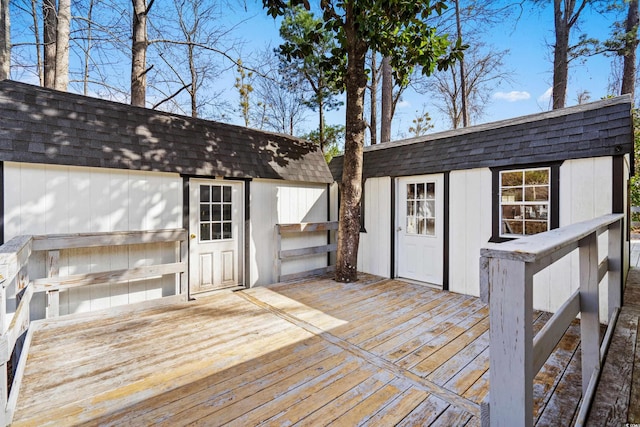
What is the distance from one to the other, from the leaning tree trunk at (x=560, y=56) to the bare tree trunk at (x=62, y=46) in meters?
11.0

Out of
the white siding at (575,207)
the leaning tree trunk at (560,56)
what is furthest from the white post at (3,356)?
the leaning tree trunk at (560,56)

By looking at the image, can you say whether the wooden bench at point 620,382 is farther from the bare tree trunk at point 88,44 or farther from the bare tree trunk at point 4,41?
the bare tree trunk at point 88,44

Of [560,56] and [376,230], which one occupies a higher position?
[560,56]

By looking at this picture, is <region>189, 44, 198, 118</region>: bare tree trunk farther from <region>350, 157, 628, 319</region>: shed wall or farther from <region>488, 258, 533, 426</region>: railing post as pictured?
<region>488, 258, 533, 426</region>: railing post

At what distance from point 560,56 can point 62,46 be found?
446 inches

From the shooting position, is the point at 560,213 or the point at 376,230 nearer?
the point at 560,213

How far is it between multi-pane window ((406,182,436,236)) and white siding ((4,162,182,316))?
3741mm

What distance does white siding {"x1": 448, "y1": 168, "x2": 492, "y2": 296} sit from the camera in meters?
4.42

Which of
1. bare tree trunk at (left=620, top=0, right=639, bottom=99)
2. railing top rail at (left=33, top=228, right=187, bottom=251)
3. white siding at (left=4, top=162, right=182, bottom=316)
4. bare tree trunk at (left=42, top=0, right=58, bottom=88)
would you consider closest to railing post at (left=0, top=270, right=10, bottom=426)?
railing top rail at (left=33, top=228, right=187, bottom=251)

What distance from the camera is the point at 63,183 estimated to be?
3.51 metres

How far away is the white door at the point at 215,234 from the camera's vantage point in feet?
14.8

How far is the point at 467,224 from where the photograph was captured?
459 cm

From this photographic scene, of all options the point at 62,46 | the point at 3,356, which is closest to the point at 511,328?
the point at 3,356

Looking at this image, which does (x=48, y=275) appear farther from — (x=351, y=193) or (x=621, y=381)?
(x=621, y=381)
